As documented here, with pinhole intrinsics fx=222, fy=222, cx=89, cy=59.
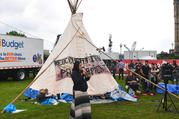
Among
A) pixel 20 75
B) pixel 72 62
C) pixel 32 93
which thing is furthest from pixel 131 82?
pixel 20 75

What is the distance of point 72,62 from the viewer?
28.9 feet

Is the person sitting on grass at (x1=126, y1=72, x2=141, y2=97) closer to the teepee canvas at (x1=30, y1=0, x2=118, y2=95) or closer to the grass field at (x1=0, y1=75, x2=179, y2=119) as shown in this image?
the teepee canvas at (x1=30, y1=0, x2=118, y2=95)

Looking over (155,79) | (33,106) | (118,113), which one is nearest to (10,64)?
(33,106)

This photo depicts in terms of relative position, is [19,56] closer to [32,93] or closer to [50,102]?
[32,93]

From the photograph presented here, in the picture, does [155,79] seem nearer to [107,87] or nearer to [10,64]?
[107,87]

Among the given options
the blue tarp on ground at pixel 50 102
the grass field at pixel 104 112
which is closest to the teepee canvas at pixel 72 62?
the blue tarp on ground at pixel 50 102

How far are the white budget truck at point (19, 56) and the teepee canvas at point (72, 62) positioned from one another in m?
8.81

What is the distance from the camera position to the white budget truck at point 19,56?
1686cm

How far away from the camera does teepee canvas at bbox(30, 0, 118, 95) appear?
8641mm

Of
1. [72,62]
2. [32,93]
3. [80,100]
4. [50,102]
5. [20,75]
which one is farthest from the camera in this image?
[20,75]

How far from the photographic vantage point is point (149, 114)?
22.9 ft

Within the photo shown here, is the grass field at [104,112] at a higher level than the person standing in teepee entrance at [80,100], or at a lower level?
lower

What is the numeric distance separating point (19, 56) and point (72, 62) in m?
10.7

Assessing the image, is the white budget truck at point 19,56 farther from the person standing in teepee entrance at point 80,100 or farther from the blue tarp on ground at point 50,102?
the person standing in teepee entrance at point 80,100
